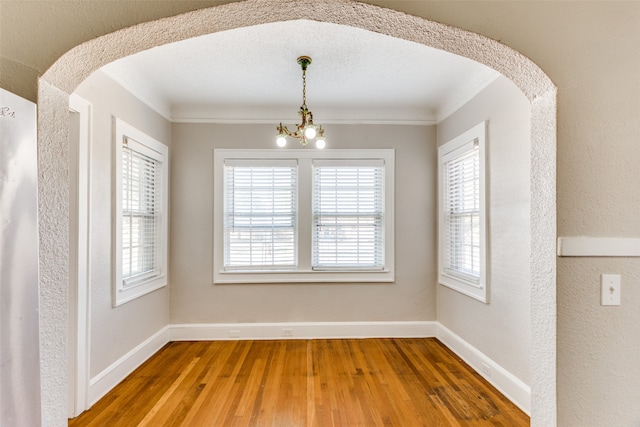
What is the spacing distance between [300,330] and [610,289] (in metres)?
2.96

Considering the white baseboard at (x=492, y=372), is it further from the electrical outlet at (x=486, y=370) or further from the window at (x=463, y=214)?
the window at (x=463, y=214)

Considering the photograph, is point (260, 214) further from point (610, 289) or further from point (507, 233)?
point (610, 289)

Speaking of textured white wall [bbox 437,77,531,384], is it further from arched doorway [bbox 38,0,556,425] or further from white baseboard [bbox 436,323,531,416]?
arched doorway [bbox 38,0,556,425]

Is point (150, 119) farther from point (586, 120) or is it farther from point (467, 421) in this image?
point (467, 421)

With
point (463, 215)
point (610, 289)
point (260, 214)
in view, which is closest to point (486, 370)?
point (463, 215)

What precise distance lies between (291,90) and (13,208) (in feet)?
→ 8.50

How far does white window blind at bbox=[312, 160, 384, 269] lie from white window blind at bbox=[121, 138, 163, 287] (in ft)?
5.55

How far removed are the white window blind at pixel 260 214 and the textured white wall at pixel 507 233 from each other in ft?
6.56

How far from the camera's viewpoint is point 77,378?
219 cm

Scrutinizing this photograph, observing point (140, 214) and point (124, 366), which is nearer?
point (124, 366)

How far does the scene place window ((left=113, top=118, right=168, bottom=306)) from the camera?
2652 mm

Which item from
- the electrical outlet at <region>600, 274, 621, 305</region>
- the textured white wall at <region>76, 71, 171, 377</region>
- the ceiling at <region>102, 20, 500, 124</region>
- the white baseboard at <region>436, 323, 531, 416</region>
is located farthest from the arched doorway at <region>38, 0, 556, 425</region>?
the textured white wall at <region>76, 71, 171, 377</region>

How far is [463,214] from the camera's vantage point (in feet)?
10.3

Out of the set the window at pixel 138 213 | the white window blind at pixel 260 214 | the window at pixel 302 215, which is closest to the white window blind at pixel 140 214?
the window at pixel 138 213
